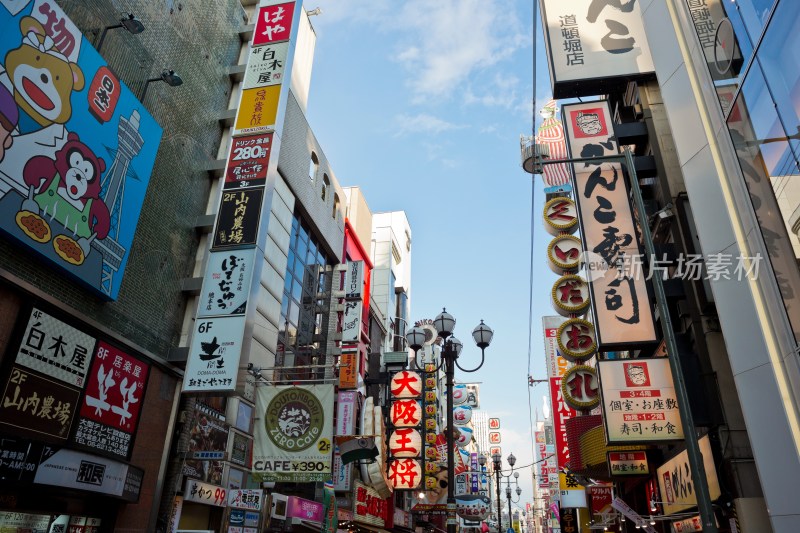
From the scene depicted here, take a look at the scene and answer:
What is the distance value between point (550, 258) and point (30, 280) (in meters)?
14.9

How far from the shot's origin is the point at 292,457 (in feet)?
51.1

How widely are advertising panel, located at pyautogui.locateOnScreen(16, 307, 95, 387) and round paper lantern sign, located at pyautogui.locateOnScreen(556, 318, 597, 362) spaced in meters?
13.1

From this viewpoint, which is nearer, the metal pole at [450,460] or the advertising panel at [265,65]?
the metal pole at [450,460]

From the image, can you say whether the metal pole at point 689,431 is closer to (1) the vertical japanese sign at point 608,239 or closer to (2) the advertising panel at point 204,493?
(1) the vertical japanese sign at point 608,239

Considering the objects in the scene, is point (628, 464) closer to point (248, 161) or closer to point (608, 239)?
point (608, 239)

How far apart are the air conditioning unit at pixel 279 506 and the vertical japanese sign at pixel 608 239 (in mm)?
12283

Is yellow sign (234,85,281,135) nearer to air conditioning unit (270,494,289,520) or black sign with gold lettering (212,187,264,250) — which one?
black sign with gold lettering (212,187,264,250)

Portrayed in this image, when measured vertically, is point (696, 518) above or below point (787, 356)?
below

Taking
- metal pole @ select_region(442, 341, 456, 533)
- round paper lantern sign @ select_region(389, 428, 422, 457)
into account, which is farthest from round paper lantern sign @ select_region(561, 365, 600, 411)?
round paper lantern sign @ select_region(389, 428, 422, 457)

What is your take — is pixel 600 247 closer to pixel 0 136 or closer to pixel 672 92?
pixel 672 92

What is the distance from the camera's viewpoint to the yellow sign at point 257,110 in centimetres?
1817

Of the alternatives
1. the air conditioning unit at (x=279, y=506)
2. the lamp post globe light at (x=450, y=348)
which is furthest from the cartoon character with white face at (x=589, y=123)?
the air conditioning unit at (x=279, y=506)

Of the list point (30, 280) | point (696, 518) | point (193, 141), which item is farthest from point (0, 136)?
point (696, 518)

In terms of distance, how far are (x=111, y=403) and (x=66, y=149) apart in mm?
6051
